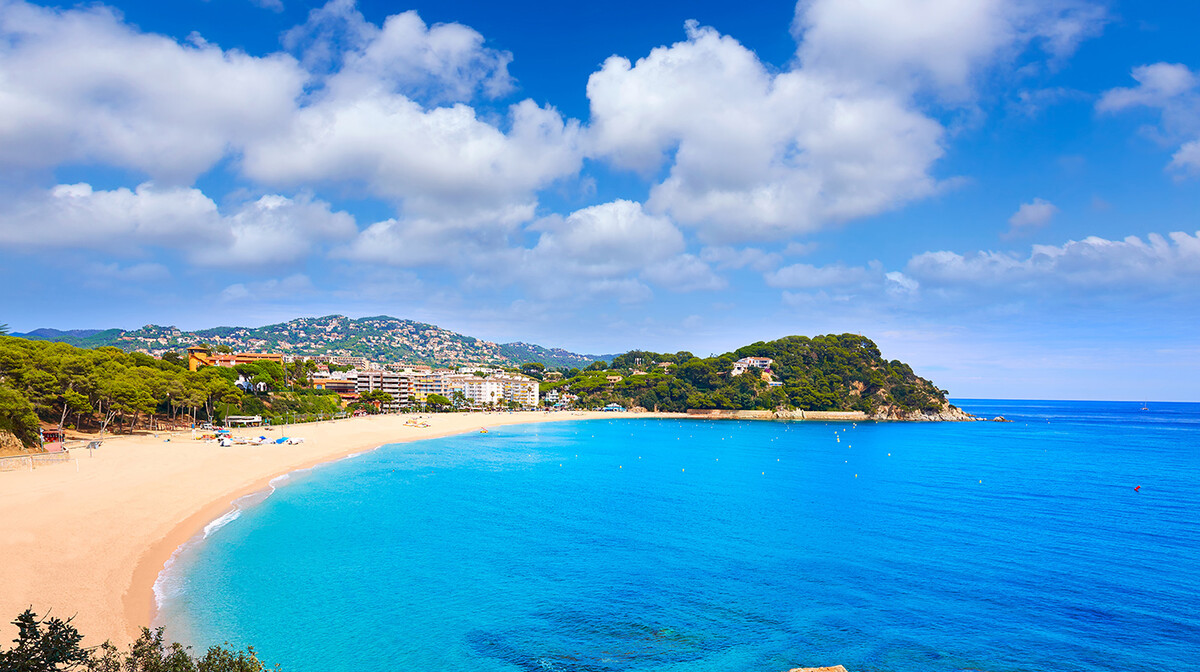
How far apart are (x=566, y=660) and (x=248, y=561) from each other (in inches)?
529

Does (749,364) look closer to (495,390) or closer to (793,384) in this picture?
(793,384)

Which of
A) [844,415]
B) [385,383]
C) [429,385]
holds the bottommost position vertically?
[844,415]

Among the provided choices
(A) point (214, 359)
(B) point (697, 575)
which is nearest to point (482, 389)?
(A) point (214, 359)

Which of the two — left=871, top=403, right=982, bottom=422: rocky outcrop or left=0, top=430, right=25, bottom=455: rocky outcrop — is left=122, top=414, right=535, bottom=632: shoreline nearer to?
left=0, top=430, right=25, bottom=455: rocky outcrop

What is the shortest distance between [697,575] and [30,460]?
37.5 m

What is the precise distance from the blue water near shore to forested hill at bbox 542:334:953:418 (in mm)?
89759

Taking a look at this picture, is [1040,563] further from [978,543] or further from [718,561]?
[718,561]

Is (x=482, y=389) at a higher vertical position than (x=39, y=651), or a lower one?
higher

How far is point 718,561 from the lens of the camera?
2339cm

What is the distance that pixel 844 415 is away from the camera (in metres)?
130

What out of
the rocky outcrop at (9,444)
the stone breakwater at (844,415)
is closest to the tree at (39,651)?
the rocky outcrop at (9,444)

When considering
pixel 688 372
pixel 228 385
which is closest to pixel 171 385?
pixel 228 385

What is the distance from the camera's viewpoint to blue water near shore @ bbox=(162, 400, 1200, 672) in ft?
50.9

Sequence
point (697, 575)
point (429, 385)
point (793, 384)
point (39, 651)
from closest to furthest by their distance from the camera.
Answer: point (39, 651) → point (697, 575) → point (793, 384) → point (429, 385)
